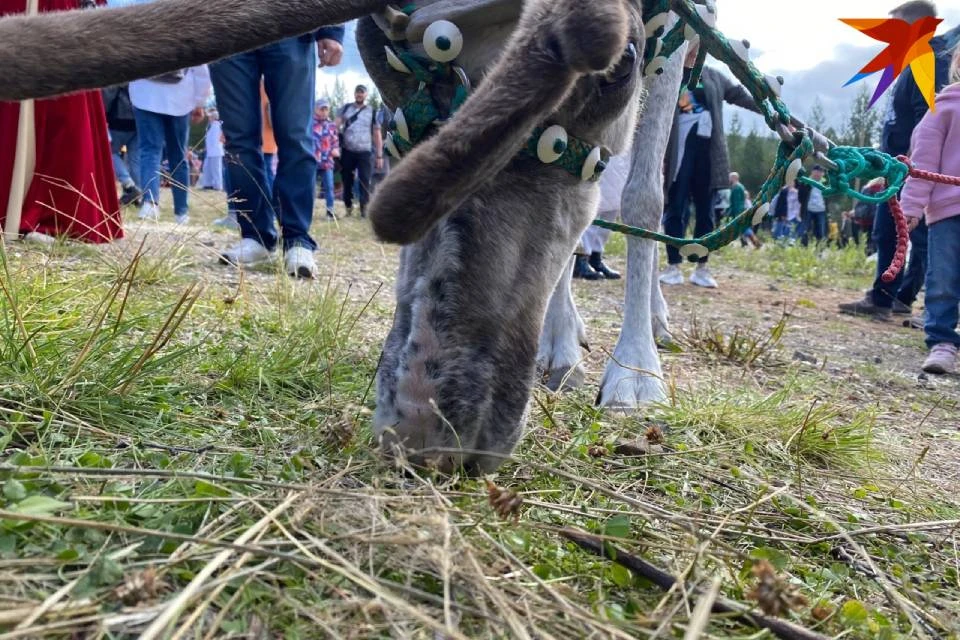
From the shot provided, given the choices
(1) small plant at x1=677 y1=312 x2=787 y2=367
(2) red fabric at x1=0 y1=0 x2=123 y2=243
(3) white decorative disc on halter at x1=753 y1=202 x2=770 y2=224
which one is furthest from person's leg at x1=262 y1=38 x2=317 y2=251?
(3) white decorative disc on halter at x1=753 y1=202 x2=770 y2=224

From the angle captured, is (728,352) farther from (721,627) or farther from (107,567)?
(107,567)

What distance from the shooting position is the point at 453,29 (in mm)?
1724

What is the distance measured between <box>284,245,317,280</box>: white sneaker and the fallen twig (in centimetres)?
384

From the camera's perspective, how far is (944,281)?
5309 mm

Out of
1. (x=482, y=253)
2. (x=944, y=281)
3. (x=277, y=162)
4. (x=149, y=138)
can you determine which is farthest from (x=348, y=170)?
(x=482, y=253)

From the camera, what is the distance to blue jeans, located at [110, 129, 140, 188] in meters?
10.7

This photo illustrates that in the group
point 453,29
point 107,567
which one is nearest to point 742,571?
point 107,567

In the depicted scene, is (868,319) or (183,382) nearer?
(183,382)

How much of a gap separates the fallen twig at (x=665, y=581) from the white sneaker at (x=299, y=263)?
3.84 m

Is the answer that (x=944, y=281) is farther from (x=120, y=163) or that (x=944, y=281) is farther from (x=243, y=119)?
(x=120, y=163)

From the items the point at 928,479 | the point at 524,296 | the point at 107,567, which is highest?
the point at 524,296

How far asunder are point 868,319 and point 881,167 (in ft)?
17.3

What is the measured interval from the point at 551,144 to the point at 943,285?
479cm

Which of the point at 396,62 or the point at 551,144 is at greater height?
the point at 396,62
